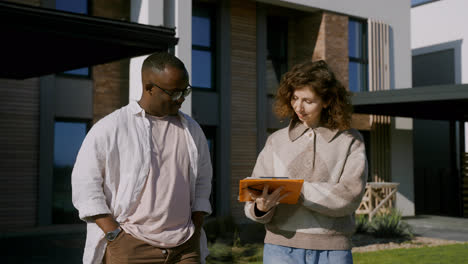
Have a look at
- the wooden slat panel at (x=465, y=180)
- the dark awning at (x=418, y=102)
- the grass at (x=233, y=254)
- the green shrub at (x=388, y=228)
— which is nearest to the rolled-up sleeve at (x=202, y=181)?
the grass at (x=233, y=254)

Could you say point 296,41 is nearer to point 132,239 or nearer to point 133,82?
point 133,82

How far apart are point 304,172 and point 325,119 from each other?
296 mm

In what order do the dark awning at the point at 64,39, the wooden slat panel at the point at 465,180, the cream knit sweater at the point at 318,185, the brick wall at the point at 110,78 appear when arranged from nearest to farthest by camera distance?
the cream knit sweater at the point at 318,185 → the dark awning at the point at 64,39 → the brick wall at the point at 110,78 → the wooden slat panel at the point at 465,180

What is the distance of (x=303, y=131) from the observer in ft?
9.12

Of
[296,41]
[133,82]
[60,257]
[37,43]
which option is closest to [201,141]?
[37,43]

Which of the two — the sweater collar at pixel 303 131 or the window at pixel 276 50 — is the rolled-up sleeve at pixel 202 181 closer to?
the sweater collar at pixel 303 131

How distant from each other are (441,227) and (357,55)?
5.45 metres

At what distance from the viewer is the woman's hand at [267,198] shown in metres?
2.54

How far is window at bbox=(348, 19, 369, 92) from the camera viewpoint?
16.2 metres

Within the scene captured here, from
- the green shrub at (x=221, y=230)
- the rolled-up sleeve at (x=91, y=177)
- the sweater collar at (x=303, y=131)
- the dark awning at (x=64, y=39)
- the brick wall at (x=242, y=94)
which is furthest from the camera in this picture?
the brick wall at (x=242, y=94)

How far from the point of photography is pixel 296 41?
1598cm

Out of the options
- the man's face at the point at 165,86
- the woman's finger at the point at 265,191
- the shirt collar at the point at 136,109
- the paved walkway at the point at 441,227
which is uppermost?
the man's face at the point at 165,86

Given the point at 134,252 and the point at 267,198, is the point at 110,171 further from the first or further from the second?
the point at 267,198

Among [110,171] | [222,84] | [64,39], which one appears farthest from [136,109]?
[222,84]
